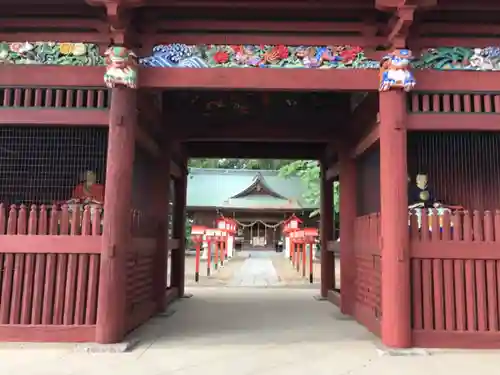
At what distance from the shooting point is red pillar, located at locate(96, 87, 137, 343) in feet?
17.2

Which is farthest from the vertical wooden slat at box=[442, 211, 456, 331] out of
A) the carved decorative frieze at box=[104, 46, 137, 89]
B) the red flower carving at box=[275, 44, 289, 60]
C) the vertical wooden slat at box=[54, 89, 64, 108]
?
the vertical wooden slat at box=[54, 89, 64, 108]

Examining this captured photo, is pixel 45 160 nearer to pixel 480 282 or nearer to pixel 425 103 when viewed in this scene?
pixel 425 103

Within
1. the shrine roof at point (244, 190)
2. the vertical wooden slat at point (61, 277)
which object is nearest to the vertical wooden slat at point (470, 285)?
the vertical wooden slat at point (61, 277)

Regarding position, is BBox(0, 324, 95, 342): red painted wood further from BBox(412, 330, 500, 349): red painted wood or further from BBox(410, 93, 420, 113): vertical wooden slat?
BBox(410, 93, 420, 113): vertical wooden slat

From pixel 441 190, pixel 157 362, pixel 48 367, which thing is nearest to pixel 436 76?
pixel 441 190

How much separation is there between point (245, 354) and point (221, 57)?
3.47 metres

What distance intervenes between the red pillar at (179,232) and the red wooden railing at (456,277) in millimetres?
5646

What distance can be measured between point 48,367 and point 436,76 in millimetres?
5245

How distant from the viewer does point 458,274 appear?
17.7ft

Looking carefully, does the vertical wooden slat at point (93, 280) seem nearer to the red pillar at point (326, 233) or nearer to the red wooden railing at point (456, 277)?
the red wooden railing at point (456, 277)

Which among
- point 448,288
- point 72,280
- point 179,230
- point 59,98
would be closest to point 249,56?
point 59,98

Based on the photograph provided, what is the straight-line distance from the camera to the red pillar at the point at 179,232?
32.6ft

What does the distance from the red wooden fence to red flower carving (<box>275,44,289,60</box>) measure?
287 centimetres

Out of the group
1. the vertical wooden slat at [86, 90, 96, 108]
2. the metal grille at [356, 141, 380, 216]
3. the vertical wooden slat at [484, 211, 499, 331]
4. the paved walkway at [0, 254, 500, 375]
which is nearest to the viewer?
the paved walkway at [0, 254, 500, 375]
